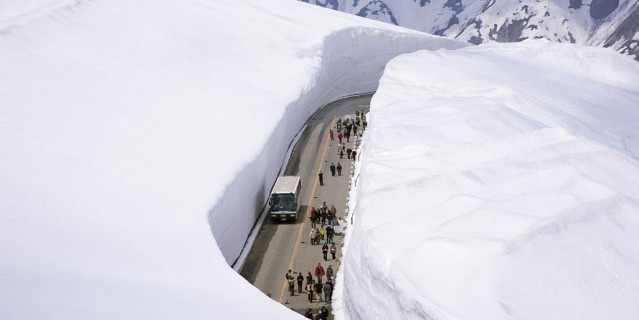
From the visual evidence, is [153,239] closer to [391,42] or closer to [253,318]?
[253,318]

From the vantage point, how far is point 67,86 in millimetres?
44438

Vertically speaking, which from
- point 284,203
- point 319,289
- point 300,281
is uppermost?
point 284,203

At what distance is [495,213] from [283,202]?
57.0ft

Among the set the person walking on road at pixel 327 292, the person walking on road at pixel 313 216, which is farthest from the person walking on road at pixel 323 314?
the person walking on road at pixel 313 216

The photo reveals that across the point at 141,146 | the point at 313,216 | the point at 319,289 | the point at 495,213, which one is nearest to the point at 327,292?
the point at 319,289

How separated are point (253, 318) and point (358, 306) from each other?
6.71 meters

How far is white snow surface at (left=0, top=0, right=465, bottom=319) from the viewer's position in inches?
942

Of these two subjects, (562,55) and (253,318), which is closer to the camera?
(253,318)

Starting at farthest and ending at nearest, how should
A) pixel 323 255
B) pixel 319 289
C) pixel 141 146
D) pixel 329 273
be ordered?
pixel 141 146, pixel 323 255, pixel 329 273, pixel 319 289

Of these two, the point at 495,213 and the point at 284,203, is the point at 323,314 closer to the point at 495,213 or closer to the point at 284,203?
the point at 495,213

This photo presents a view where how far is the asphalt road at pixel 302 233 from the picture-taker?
120ft

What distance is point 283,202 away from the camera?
43500 mm

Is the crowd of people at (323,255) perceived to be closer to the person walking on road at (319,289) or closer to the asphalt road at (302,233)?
the person walking on road at (319,289)

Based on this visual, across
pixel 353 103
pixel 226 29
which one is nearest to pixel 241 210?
pixel 226 29
